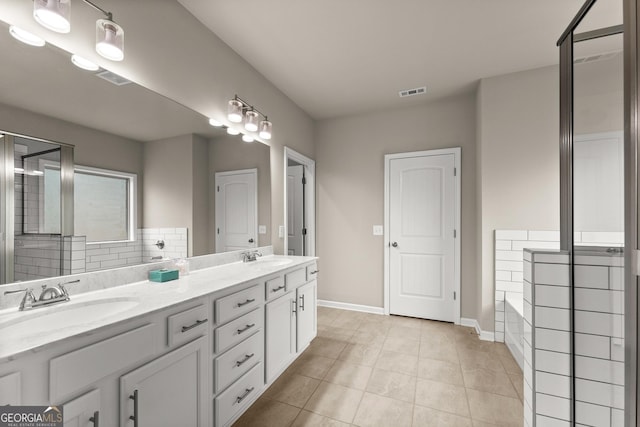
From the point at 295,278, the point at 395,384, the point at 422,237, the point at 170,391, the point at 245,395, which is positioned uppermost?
the point at 422,237

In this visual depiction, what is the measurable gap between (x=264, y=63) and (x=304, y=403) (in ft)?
9.25

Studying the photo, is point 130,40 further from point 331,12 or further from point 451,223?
point 451,223

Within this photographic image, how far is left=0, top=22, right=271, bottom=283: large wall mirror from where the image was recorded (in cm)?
117

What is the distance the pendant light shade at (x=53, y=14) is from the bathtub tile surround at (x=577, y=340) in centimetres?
230

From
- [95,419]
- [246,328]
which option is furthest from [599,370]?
[95,419]

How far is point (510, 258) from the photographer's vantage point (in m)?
2.71

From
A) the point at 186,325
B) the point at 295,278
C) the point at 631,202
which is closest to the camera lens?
the point at 631,202

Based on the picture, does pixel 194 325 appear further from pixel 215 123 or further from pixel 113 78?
pixel 215 123

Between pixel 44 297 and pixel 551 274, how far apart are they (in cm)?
220

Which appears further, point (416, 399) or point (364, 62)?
point (364, 62)

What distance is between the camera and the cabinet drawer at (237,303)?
147 centimetres

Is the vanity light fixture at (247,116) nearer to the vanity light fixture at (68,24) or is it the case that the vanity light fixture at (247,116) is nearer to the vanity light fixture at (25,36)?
the vanity light fixture at (68,24)

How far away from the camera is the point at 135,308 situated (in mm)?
1121

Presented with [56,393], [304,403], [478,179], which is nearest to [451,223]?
[478,179]
